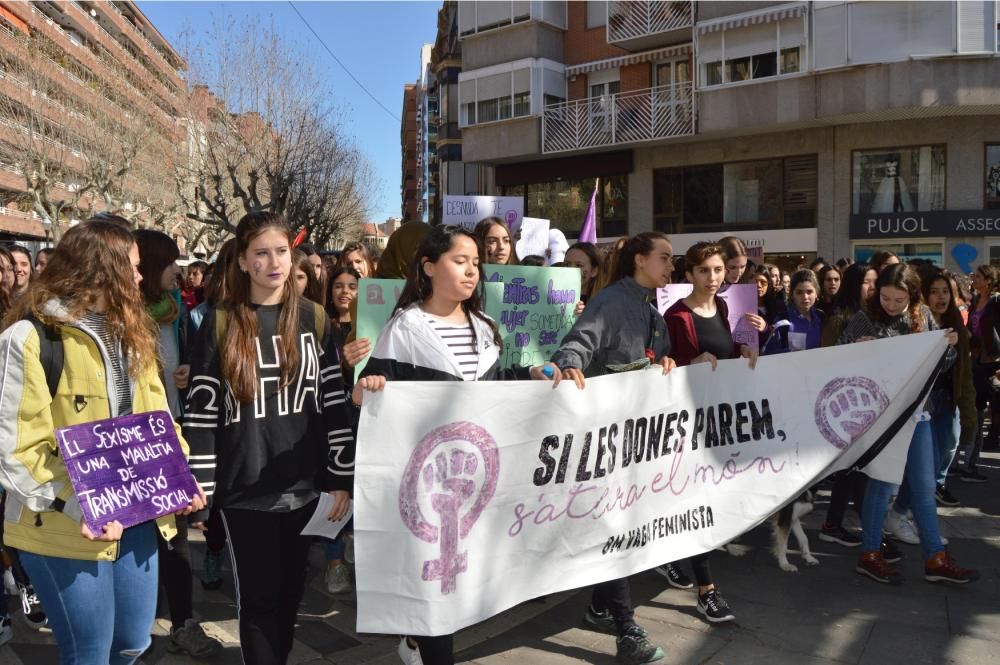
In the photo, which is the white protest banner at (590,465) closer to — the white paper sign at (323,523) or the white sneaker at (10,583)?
the white paper sign at (323,523)

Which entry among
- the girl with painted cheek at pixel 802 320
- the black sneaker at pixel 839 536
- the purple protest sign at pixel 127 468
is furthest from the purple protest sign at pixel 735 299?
the purple protest sign at pixel 127 468

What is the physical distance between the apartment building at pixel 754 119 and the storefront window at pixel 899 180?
0.11 ft

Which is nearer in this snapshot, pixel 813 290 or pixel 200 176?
pixel 813 290

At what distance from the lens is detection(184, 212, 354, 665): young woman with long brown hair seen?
9.50 ft

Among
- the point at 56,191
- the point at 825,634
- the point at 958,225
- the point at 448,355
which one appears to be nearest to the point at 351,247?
the point at 448,355

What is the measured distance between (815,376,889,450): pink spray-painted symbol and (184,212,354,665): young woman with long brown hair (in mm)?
2738

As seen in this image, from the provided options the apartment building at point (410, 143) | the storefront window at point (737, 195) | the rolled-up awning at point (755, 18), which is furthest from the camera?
the apartment building at point (410, 143)

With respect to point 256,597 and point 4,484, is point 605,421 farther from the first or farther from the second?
point 4,484

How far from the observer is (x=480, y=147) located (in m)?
28.0

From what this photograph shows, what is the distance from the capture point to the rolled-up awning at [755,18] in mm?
20484

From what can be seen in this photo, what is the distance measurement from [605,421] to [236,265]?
1725 millimetres

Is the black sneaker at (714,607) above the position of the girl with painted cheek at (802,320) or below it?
below

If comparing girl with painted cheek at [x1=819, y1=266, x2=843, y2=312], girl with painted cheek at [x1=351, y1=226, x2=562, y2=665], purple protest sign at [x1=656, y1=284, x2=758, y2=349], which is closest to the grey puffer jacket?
girl with painted cheek at [x1=351, y1=226, x2=562, y2=665]

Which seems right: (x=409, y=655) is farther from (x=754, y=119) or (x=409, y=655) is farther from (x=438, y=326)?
(x=754, y=119)
